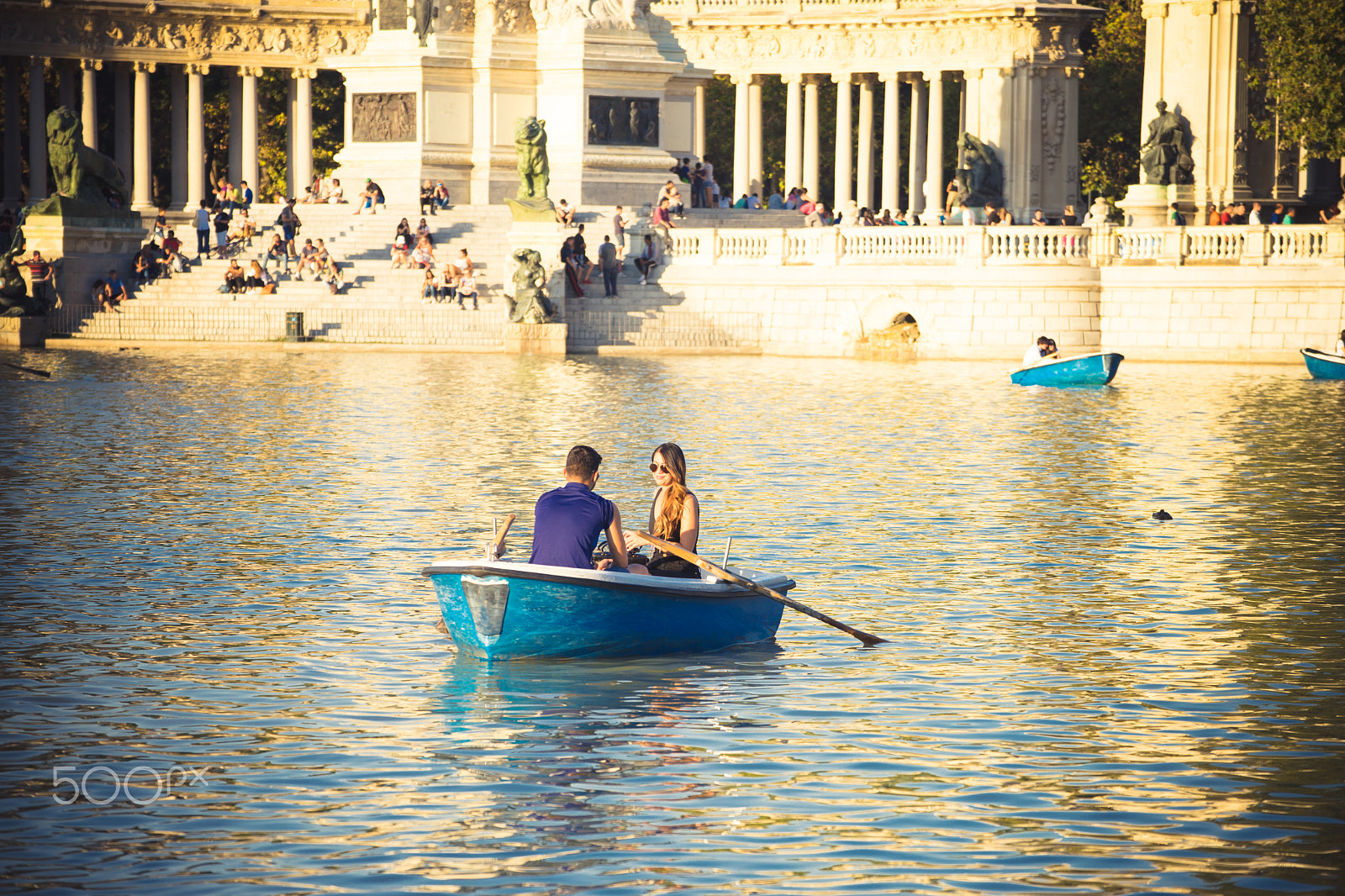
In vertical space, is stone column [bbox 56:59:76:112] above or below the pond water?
above

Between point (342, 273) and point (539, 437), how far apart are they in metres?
27.2

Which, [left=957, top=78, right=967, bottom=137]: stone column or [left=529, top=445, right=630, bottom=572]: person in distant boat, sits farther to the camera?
[left=957, top=78, right=967, bottom=137]: stone column

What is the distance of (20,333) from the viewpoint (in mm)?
51781

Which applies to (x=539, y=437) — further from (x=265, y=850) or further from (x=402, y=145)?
(x=402, y=145)

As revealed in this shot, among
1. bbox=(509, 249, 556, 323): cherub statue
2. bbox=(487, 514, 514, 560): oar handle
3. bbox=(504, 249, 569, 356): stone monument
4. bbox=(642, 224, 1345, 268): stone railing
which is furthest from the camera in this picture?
bbox=(504, 249, 569, 356): stone monument

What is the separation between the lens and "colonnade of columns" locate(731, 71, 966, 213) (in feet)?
265

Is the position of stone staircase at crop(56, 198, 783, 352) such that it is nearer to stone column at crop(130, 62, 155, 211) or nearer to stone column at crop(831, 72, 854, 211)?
stone column at crop(831, 72, 854, 211)

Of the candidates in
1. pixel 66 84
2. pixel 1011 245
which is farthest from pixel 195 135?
pixel 1011 245

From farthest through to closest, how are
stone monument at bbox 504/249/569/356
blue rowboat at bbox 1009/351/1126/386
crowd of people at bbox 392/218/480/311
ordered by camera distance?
crowd of people at bbox 392/218/480/311, stone monument at bbox 504/249/569/356, blue rowboat at bbox 1009/351/1126/386

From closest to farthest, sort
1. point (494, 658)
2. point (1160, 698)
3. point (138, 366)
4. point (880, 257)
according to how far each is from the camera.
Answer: point (1160, 698) < point (494, 658) < point (138, 366) < point (880, 257)

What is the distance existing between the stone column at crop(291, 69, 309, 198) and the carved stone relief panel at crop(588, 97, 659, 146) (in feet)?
88.4

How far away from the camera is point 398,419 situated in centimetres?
3222

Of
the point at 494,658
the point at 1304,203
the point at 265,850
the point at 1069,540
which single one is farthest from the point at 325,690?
the point at 1304,203

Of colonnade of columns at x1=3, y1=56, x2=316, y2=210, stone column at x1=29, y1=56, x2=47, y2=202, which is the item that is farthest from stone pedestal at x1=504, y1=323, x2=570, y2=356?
stone column at x1=29, y1=56, x2=47, y2=202
